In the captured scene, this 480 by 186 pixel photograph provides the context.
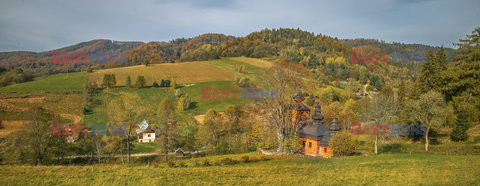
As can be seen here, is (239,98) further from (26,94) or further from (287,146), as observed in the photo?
(26,94)

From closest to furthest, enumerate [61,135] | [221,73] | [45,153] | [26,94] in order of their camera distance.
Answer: [45,153] < [61,135] < [26,94] < [221,73]

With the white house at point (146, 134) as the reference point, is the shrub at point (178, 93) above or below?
above

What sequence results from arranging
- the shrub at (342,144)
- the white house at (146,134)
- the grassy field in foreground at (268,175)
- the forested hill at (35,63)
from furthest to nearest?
the forested hill at (35,63)
the white house at (146,134)
the shrub at (342,144)
the grassy field in foreground at (268,175)

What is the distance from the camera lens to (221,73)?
83250 millimetres

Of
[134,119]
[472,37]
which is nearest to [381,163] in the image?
[134,119]

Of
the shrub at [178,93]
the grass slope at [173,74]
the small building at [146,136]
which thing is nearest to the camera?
the small building at [146,136]

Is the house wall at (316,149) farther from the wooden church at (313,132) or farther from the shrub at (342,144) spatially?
the shrub at (342,144)

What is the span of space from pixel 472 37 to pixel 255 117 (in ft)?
116

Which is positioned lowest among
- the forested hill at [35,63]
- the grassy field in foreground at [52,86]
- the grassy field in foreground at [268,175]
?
the grassy field in foreground at [268,175]

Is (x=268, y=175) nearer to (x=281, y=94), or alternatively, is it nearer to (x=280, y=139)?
(x=280, y=139)

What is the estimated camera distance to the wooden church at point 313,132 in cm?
2738

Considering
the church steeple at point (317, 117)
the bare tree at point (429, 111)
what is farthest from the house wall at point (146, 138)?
the bare tree at point (429, 111)

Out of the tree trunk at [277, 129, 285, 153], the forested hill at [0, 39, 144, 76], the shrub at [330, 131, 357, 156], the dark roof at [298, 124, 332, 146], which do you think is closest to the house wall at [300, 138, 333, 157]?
the dark roof at [298, 124, 332, 146]

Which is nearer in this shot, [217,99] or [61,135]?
[61,135]
